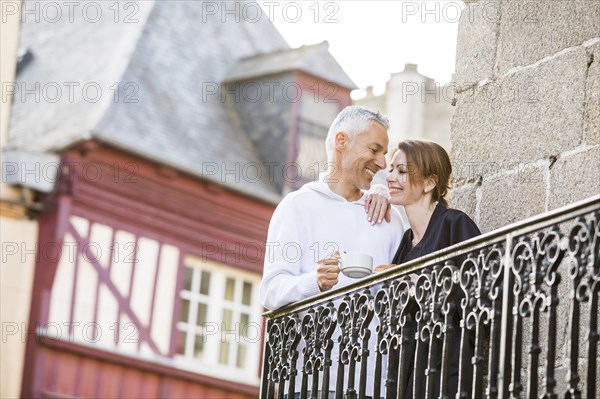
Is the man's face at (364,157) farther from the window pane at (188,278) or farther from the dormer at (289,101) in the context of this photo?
the dormer at (289,101)

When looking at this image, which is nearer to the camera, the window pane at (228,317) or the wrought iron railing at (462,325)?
the wrought iron railing at (462,325)

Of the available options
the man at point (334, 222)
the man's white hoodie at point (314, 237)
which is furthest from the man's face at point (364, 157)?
the man's white hoodie at point (314, 237)

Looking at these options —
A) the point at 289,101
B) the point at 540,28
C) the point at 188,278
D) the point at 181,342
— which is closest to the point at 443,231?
the point at 540,28

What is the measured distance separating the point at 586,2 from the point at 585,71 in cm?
31

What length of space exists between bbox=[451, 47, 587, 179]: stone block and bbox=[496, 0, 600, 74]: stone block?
0.07 metres

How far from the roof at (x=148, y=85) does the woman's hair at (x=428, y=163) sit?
486 inches

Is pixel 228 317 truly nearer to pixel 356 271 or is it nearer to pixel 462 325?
pixel 356 271

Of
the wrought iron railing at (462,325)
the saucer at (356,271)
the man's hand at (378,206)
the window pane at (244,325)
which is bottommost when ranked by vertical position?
the wrought iron railing at (462,325)

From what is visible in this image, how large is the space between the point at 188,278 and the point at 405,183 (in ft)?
43.0

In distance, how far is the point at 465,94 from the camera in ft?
24.9

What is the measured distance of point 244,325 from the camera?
20.0 m

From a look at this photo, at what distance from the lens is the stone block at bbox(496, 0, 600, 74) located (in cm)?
677

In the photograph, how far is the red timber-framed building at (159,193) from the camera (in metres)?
18.3

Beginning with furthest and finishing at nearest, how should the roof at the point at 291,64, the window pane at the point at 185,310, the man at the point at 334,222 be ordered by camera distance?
1. the roof at the point at 291,64
2. the window pane at the point at 185,310
3. the man at the point at 334,222
